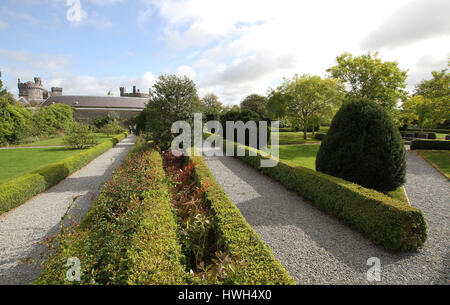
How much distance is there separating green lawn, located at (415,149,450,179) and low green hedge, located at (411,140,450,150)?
60 cm

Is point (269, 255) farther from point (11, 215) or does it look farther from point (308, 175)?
point (11, 215)

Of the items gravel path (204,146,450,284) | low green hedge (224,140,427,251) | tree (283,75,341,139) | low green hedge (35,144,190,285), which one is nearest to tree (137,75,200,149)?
gravel path (204,146,450,284)

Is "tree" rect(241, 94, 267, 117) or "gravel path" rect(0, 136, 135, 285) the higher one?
"tree" rect(241, 94, 267, 117)

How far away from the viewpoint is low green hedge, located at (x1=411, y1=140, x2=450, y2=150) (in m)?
15.8

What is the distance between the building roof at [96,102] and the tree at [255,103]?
71.5 ft

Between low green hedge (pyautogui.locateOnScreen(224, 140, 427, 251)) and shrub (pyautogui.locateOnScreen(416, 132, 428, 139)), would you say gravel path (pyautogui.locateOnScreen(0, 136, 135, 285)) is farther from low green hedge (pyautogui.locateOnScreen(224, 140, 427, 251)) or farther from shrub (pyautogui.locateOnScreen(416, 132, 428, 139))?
shrub (pyautogui.locateOnScreen(416, 132, 428, 139))

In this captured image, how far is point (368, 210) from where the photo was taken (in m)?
4.57

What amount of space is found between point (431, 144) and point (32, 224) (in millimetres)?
22729

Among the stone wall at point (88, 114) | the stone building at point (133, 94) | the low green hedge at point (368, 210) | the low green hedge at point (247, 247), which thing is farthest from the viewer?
the stone building at point (133, 94)

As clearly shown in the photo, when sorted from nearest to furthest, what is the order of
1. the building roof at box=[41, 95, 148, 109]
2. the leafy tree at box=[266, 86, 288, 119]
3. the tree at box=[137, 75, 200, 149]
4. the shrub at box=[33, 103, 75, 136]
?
the tree at box=[137, 75, 200, 149] < the leafy tree at box=[266, 86, 288, 119] < the shrub at box=[33, 103, 75, 136] < the building roof at box=[41, 95, 148, 109]

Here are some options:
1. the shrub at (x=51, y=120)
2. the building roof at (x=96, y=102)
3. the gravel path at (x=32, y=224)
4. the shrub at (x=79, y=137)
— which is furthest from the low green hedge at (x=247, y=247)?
the building roof at (x=96, y=102)

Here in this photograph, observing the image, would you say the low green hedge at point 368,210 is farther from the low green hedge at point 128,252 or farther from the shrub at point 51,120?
the shrub at point 51,120

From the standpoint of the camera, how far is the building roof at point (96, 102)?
46312 mm
